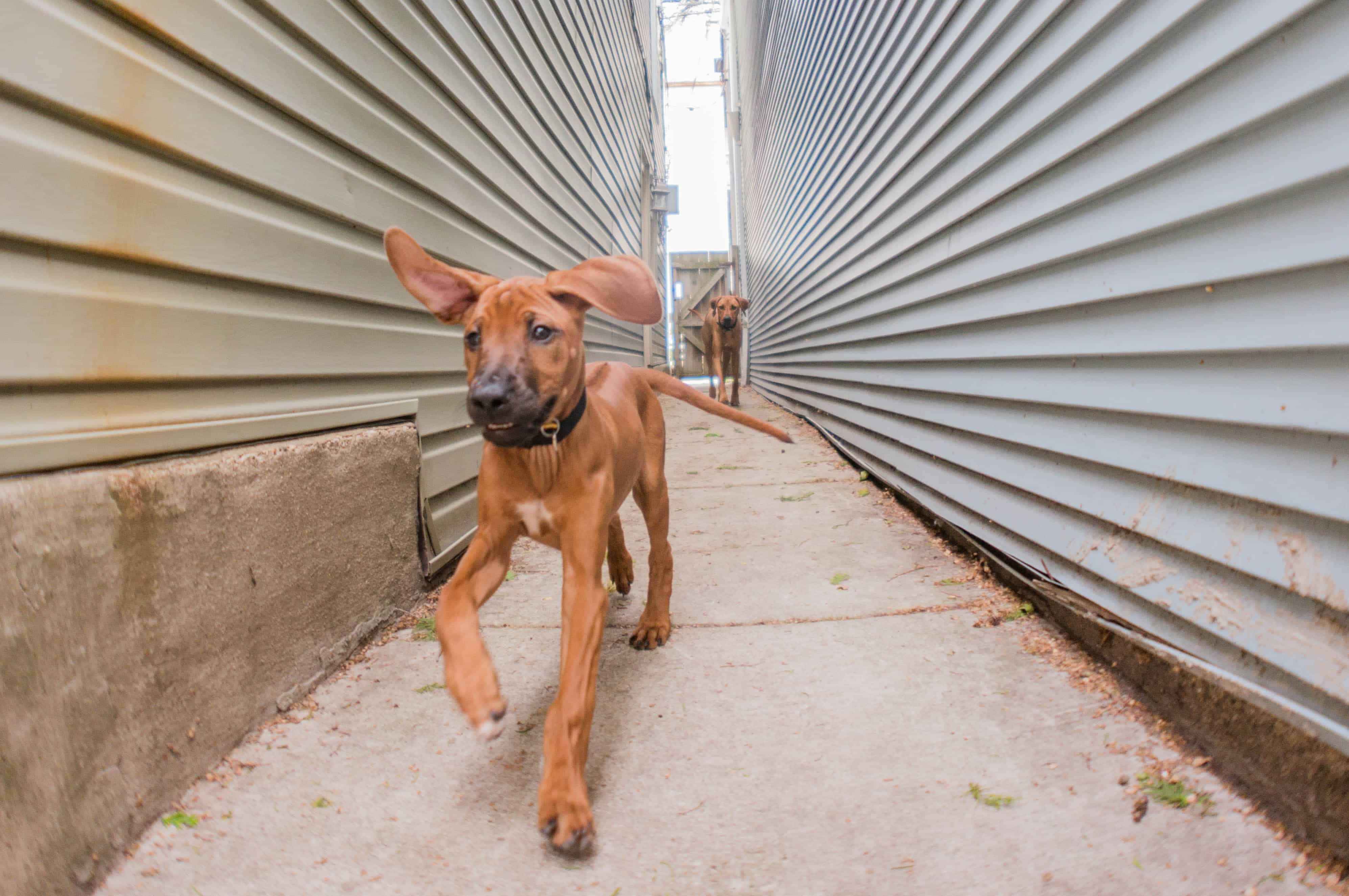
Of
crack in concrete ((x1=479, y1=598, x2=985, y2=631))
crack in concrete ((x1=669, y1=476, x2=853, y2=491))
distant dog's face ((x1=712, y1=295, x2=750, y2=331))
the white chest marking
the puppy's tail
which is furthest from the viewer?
distant dog's face ((x1=712, y1=295, x2=750, y2=331))

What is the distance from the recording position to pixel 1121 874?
4.78 ft

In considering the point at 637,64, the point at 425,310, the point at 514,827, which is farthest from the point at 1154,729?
the point at 637,64

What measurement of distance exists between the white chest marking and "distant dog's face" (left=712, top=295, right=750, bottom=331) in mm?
7563

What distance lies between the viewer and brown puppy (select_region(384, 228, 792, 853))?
158cm

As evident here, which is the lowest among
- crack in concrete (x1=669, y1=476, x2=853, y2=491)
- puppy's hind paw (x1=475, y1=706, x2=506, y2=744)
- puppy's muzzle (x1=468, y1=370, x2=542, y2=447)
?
crack in concrete (x1=669, y1=476, x2=853, y2=491)

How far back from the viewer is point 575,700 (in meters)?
1.70

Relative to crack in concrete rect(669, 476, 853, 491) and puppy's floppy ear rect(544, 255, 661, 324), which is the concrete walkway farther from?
crack in concrete rect(669, 476, 853, 491)

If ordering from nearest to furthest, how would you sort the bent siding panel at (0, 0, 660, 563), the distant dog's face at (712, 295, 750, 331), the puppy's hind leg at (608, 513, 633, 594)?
the bent siding panel at (0, 0, 660, 563), the puppy's hind leg at (608, 513, 633, 594), the distant dog's face at (712, 295, 750, 331)

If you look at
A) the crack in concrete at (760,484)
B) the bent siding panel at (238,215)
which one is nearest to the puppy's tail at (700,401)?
the bent siding panel at (238,215)

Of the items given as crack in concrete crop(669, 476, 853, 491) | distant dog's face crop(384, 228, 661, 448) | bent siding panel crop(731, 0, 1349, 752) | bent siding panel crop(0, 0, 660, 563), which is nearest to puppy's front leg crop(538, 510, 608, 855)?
distant dog's face crop(384, 228, 661, 448)

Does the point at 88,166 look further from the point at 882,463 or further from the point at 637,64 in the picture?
the point at 637,64

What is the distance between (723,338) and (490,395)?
316 inches

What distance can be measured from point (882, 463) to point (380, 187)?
357 centimetres

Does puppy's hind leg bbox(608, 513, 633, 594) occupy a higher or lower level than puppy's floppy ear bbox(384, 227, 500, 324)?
lower
